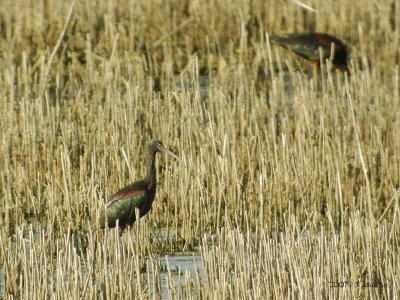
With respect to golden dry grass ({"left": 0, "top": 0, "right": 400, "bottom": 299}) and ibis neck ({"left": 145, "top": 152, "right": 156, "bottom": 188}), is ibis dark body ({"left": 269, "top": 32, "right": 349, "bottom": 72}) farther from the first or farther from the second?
ibis neck ({"left": 145, "top": 152, "right": 156, "bottom": 188})

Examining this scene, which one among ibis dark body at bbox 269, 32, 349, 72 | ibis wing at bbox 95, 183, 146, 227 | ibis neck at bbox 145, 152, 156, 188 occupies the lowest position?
ibis wing at bbox 95, 183, 146, 227

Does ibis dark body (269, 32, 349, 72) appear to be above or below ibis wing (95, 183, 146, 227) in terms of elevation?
above

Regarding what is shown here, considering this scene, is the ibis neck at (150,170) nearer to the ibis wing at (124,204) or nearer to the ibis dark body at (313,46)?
the ibis wing at (124,204)

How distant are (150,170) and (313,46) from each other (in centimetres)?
451

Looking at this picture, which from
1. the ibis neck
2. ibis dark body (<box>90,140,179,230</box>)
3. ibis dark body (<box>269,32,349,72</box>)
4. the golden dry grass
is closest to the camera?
the golden dry grass

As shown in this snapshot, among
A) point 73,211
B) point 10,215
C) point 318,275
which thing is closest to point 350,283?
point 318,275

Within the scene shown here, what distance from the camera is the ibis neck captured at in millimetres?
8234

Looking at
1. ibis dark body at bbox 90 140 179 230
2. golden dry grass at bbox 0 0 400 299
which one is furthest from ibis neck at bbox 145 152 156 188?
golden dry grass at bbox 0 0 400 299

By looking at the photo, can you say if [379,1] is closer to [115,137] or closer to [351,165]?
[351,165]

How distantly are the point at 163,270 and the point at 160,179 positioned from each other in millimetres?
2061

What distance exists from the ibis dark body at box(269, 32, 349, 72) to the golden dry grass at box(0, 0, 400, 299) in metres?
0.35

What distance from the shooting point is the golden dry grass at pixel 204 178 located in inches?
229

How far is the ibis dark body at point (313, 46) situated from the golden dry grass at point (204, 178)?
0.35 m

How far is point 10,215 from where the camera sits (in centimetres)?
848
